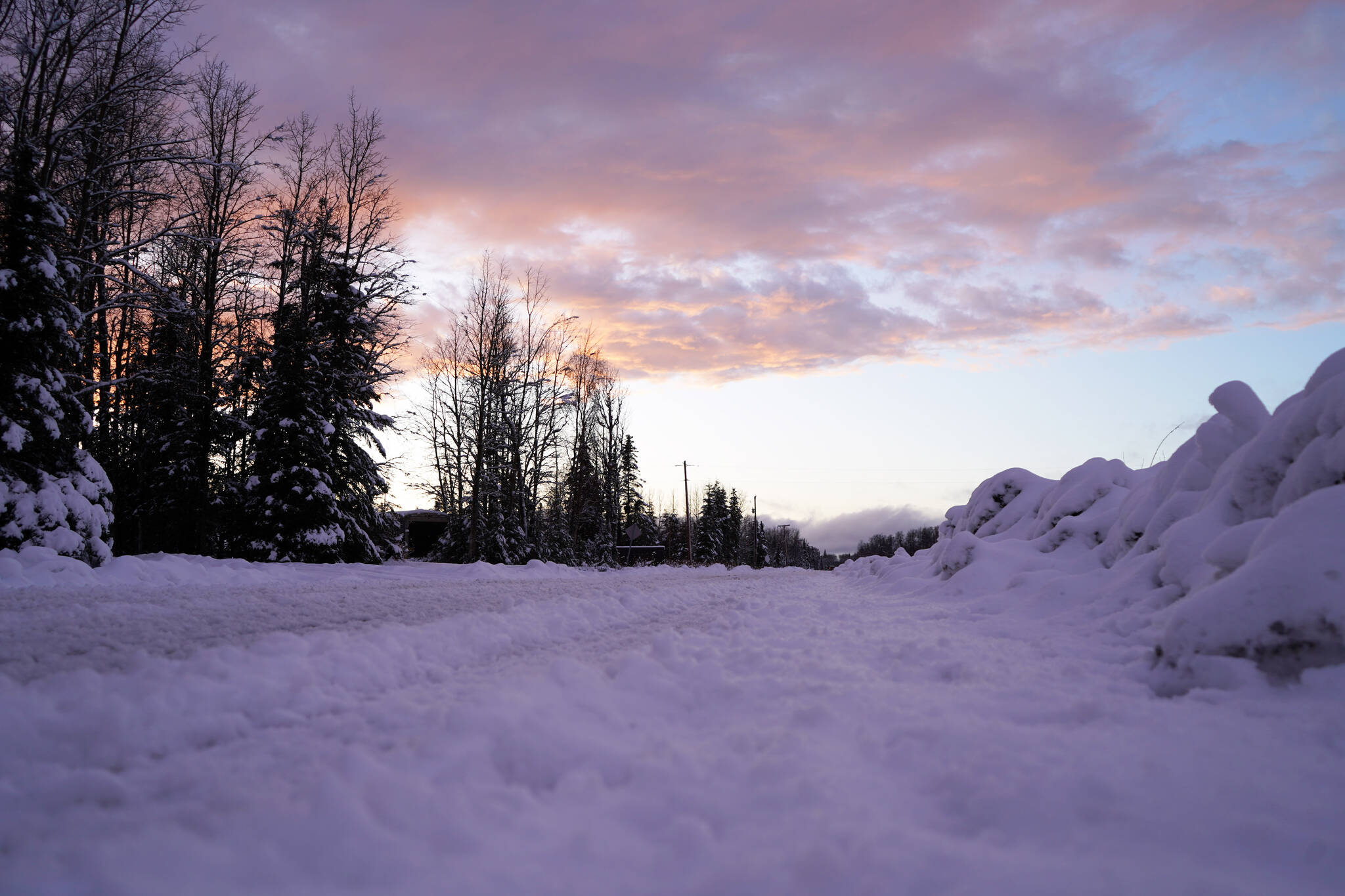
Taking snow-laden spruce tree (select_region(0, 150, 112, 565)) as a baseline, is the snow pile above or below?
below

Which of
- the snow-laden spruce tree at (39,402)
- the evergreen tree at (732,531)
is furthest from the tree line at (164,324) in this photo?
the evergreen tree at (732,531)

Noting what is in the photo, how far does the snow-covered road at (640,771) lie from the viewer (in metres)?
1.59

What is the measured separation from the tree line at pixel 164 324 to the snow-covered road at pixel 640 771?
8481 millimetres

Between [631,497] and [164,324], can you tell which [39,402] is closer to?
[164,324]

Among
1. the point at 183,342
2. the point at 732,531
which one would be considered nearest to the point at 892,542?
the point at 732,531

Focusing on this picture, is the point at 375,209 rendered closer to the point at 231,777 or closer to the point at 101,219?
the point at 101,219

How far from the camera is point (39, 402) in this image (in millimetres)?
9531

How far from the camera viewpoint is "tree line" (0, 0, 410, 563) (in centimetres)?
995

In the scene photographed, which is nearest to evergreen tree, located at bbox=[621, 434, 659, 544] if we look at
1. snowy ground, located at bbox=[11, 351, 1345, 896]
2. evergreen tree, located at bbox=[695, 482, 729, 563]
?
evergreen tree, located at bbox=[695, 482, 729, 563]

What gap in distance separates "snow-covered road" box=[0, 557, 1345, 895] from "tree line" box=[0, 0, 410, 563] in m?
8.48

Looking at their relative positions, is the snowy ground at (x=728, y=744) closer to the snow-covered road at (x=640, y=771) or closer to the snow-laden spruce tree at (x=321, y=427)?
the snow-covered road at (x=640, y=771)

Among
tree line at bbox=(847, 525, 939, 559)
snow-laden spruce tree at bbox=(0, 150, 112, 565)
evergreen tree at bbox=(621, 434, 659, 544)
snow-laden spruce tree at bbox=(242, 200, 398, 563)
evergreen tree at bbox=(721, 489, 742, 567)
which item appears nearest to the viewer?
snow-laden spruce tree at bbox=(0, 150, 112, 565)

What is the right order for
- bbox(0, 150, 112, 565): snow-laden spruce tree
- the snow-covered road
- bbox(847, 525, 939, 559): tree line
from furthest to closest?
bbox(847, 525, 939, 559): tree line, bbox(0, 150, 112, 565): snow-laden spruce tree, the snow-covered road

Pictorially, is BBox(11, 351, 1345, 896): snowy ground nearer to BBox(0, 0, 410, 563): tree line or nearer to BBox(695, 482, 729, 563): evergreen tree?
BBox(0, 0, 410, 563): tree line
